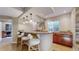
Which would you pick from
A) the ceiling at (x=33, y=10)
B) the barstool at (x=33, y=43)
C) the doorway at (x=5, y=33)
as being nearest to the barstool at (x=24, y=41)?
the barstool at (x=33, y=43)

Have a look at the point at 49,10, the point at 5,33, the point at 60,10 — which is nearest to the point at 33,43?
the point at 5,33

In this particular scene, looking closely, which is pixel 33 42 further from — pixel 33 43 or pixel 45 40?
pixel 45 40

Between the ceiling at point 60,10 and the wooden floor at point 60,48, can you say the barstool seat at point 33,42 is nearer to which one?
the wooden floor at point 60,48

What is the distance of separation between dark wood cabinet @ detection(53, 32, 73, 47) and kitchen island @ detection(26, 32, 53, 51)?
97mm

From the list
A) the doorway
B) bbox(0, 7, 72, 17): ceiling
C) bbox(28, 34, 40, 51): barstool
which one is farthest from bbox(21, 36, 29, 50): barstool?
bbox(0, 7, 72, 17): ceiling

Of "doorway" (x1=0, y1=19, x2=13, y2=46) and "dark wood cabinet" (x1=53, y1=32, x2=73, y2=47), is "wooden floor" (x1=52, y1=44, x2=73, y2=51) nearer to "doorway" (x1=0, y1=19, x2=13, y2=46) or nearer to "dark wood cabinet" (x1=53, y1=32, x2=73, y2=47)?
"dark wood cabinet" (x1=53, y1=32, x2=73, y2=47)

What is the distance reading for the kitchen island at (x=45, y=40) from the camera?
83.3 inches

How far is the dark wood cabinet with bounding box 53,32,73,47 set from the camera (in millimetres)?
2049

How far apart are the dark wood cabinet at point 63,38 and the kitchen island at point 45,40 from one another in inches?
3.8

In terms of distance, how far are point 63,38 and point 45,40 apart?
36cm
